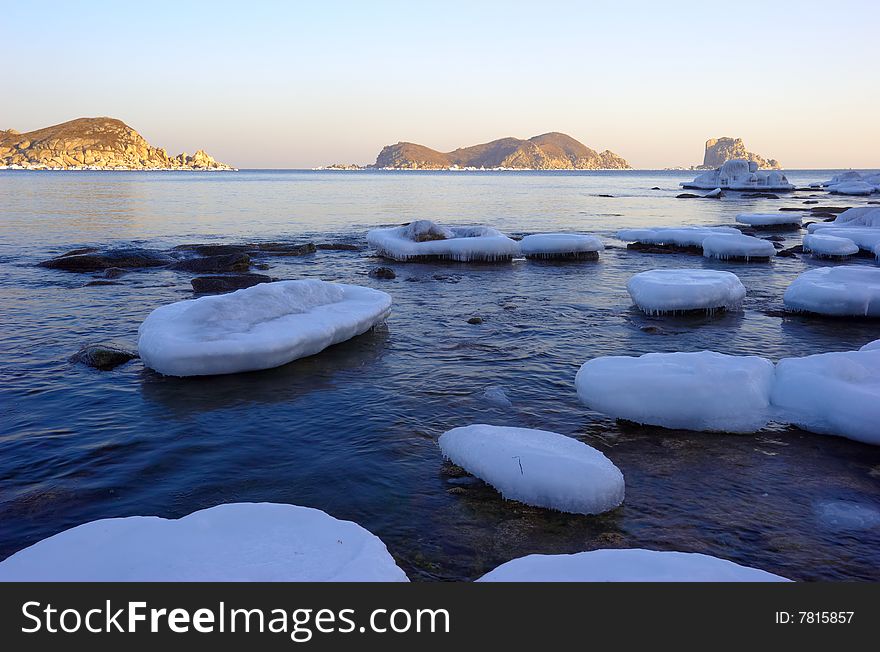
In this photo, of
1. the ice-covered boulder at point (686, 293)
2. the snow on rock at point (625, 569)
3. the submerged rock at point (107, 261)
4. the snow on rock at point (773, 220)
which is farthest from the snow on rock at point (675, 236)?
the snow on rock at point (625, 569)

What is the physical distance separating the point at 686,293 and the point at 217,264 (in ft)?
48.3

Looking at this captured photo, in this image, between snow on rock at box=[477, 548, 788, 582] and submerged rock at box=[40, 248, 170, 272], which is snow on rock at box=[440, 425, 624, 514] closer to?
snow on rock at box=[477, 548, 788, 582]

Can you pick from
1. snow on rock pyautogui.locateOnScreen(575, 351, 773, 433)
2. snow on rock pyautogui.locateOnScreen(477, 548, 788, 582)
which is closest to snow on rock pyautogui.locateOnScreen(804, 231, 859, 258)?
snow on rock pyautogui.locateOnScreen(575, 351, 773, 433)

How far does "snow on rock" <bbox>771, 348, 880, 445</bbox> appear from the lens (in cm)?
784

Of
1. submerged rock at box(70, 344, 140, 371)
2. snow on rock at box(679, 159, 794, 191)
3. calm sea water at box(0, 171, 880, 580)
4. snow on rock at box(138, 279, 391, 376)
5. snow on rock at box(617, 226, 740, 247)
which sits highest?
snow on rock at box(679, 159, 794, 191)

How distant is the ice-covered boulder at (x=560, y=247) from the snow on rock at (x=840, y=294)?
388 inches

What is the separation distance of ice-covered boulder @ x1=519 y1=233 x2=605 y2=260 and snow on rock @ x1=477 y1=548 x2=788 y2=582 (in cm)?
2036

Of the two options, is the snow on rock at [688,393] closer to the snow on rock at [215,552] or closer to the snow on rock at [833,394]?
the snow on rock at [833,394]

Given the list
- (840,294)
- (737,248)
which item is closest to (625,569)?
(840,294)

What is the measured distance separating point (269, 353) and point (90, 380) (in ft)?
9.83

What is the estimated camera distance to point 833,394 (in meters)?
8.16

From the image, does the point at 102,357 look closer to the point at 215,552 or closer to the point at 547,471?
the point at 215,552
